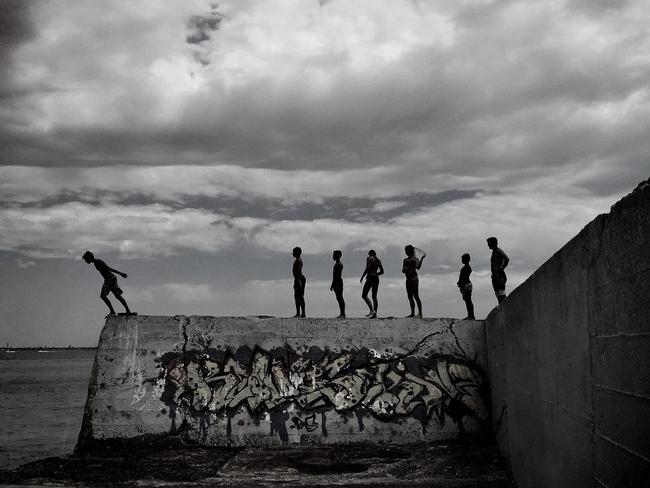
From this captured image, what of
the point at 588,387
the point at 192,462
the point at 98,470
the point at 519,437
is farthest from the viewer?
the point at 192,462

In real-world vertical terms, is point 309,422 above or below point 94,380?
below

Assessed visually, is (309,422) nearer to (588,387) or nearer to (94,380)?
(94,380)

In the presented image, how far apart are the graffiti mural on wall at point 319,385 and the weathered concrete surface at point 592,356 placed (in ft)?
13.8

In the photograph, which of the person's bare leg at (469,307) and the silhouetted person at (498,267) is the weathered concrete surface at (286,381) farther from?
the silhouetted person at (498,267)

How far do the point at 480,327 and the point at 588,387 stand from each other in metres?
7.45

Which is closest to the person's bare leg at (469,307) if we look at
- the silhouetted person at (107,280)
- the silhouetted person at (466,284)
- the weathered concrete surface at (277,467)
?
the silhouetted person at (466,284)

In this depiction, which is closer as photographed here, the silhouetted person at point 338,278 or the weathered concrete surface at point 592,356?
the weathered concrete surface at point 592,356

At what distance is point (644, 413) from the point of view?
113 inches

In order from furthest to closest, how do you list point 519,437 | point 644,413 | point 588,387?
point 519,437, point 588,387, point 644,413

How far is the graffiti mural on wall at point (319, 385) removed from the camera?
10742 mm

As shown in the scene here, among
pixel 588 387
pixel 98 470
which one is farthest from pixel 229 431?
pixel 588 387

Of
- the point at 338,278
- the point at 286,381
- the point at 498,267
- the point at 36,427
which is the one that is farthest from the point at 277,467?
the point at 36,427

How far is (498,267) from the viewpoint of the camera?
34.8 ft

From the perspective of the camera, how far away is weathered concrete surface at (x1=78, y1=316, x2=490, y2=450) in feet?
35.0
